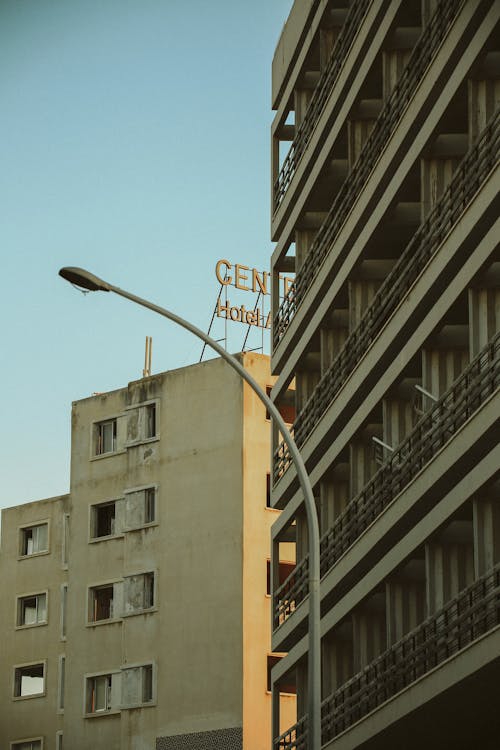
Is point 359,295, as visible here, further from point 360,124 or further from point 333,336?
point 360,124

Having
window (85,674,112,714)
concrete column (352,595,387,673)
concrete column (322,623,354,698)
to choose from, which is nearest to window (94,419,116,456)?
window (85,674,112,714)

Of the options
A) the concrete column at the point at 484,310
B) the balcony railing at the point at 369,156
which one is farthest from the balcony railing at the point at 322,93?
the concrete column at the point at 484,310

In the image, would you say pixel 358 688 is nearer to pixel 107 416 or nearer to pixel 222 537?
pixel 222 537

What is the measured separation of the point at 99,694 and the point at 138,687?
3.11 m

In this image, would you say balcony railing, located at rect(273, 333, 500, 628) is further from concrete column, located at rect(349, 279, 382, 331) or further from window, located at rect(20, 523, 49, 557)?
window, located at rect(20, 523, 49, 557)

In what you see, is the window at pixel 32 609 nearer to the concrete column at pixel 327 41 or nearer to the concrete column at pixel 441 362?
the concrete column at pixel 327 41

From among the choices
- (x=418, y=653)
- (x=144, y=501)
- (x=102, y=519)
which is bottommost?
(x=418, y=653)

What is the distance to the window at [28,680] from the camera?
63.7 meters

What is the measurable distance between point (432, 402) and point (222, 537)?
26.7 metres

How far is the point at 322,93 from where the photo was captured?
38.1 m

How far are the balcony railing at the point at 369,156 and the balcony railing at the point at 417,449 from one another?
604 centimetres

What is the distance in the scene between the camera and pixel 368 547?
31.2 metres

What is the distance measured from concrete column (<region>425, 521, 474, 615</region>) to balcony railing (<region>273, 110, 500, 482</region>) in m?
4.94

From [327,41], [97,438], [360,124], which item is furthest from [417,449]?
[97,438]
